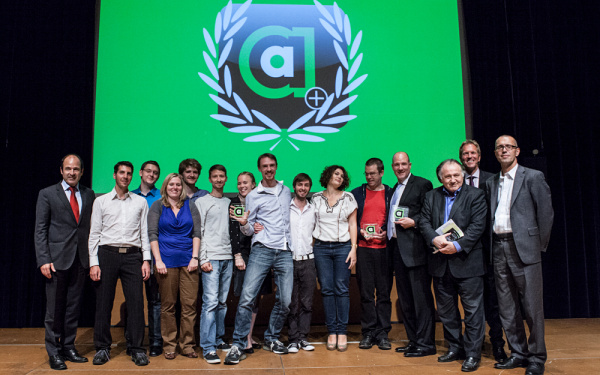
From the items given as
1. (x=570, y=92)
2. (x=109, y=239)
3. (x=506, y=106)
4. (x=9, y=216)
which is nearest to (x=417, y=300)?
(x=109, y=239)

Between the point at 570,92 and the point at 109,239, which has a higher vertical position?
the point at 570,92

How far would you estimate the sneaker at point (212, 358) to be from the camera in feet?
10.2

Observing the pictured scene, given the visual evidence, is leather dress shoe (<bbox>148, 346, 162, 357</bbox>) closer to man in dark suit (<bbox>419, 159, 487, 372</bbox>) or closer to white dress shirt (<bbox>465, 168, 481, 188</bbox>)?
man in dark suit (<bbox>419, 159, 487, 372</bbox>)


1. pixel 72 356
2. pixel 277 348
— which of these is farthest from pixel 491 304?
pixel 72 356

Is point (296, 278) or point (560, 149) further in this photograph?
point (560, 149)

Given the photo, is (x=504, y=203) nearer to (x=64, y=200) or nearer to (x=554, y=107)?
(x=554, y=107)

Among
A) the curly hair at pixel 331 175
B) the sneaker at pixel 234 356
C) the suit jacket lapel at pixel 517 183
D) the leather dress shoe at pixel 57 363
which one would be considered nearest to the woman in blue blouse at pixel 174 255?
the sneaker at pixel 234 356

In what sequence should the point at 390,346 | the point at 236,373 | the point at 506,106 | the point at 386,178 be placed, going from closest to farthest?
the point at 236,373 → the point at 390,346 → the point at 386,178 → the point at 506,106

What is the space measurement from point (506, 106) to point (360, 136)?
1734 mm

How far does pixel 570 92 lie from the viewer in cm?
484

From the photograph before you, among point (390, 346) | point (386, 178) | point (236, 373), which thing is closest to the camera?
point (236, 373)

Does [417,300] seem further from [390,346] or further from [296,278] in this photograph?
[296,278]

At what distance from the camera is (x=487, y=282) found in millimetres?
3209

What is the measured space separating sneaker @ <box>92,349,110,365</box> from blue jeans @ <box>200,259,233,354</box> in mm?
705
